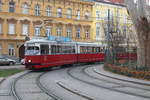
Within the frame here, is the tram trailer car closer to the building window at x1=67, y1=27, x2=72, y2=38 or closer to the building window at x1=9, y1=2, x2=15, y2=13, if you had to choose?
the building window at x1=9, y1=2, x2=15, y2=13

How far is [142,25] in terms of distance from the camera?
2392 cm

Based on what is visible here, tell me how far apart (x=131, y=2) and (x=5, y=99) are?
14.8 metres

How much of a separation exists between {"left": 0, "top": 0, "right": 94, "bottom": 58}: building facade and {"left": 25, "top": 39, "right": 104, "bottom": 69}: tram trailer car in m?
11.0

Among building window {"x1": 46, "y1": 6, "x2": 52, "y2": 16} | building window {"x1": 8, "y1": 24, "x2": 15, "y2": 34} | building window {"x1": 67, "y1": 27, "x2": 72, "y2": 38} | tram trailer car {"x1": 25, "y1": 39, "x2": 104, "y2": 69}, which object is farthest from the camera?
building window {"x1": 67, "y1": 27, "x2": 72, "y2": 38}

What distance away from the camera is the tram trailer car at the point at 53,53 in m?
28.0

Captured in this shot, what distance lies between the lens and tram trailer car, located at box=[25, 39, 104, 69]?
28047 millimetres

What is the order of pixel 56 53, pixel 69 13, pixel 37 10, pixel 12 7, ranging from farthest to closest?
pixel 69 13 < pixel 37 10 < pixel 12 7 < pixel 56 53

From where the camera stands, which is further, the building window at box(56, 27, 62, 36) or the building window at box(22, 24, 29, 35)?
the building window at box(56, 27, 62, 36)

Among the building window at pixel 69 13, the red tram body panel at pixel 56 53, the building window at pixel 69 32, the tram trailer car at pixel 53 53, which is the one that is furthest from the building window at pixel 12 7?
the tram trailer car at pixel 53 53

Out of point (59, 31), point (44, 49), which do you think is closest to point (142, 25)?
point (44, 49)

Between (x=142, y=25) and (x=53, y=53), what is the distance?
970 cm

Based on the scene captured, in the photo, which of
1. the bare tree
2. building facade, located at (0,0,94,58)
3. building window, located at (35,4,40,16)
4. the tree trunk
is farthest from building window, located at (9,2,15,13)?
the tree trunk

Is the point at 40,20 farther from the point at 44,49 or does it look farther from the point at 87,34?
the point at 44,49

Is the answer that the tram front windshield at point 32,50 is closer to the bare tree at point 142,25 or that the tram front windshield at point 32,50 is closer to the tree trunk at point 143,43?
the bare tree at point 142,25
